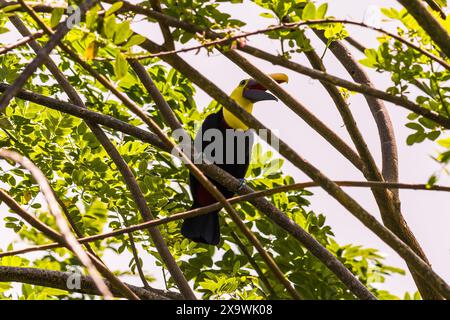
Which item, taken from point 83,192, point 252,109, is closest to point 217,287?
point 83,192

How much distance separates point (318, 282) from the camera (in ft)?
13.3

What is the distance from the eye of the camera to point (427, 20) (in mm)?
2432

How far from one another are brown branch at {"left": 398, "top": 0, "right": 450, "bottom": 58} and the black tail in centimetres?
210

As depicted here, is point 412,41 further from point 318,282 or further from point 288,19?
point 318,282

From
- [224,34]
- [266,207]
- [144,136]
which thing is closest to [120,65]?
[224,34]

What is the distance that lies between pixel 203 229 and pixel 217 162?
1.34 metres

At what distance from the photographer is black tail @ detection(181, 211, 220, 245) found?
Answer: 4.39m

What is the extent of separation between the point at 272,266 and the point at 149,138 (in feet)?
3.45

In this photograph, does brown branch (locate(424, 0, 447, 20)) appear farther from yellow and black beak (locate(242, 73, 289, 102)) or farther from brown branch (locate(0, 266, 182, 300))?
yellow and black beak (locate(242, 73, 289, 102))

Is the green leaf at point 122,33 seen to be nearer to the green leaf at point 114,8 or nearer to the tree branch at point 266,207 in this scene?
the green leaf at point 114,8

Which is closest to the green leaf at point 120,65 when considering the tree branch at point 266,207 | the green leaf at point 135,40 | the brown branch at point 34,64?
the green leaf at point 135,40

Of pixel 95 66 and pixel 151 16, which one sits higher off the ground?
pixel 95 66

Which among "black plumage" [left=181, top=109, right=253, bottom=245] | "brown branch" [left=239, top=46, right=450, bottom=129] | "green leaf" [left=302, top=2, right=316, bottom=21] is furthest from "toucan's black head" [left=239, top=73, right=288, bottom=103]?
"brown branch" [left=239, top=46, right=450, bottom=129]

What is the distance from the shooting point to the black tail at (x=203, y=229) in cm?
439
